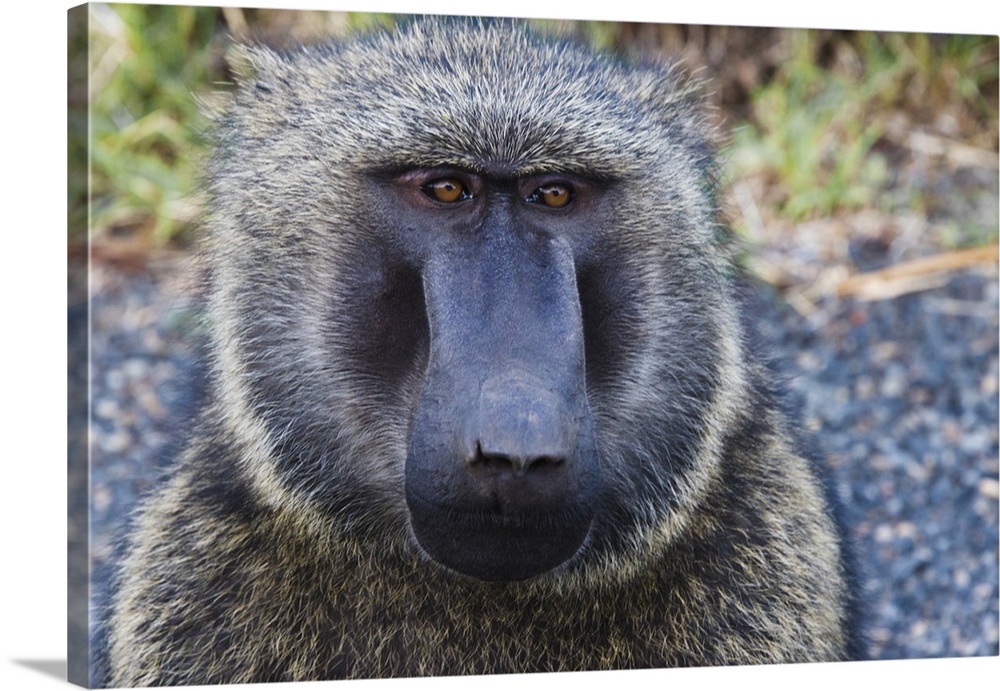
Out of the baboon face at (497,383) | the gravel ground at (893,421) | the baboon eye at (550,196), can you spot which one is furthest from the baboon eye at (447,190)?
the gravel ground at (893,421)

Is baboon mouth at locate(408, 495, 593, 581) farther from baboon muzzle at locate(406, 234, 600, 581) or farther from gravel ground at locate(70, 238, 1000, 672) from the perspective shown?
gravel ground at locate(70, 238, 1000, 672)

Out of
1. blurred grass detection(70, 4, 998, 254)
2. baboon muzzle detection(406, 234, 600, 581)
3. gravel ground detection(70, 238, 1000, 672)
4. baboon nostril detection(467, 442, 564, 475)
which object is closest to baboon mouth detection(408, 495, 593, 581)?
baboon muzzle detection(406, 234, 600, 581)

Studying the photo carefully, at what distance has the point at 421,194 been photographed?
316 centimetres

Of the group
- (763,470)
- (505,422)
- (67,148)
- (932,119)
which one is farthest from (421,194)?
(932,119)

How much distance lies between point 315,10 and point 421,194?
41.0 inches

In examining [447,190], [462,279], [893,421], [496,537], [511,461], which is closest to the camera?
[511,461]

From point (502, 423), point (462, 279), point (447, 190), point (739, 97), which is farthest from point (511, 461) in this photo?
point (739, 97)

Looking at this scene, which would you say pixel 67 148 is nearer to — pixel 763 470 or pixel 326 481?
pixel 326 481

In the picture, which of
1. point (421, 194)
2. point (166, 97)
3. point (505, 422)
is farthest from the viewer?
point (166, 97)

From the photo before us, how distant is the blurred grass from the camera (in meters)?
4.09

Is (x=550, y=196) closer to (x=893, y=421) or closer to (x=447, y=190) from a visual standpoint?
(x=447, y=190)

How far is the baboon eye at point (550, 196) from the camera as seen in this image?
10.5 feet

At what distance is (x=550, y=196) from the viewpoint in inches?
126

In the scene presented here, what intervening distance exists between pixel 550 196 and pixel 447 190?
0.24 meters
